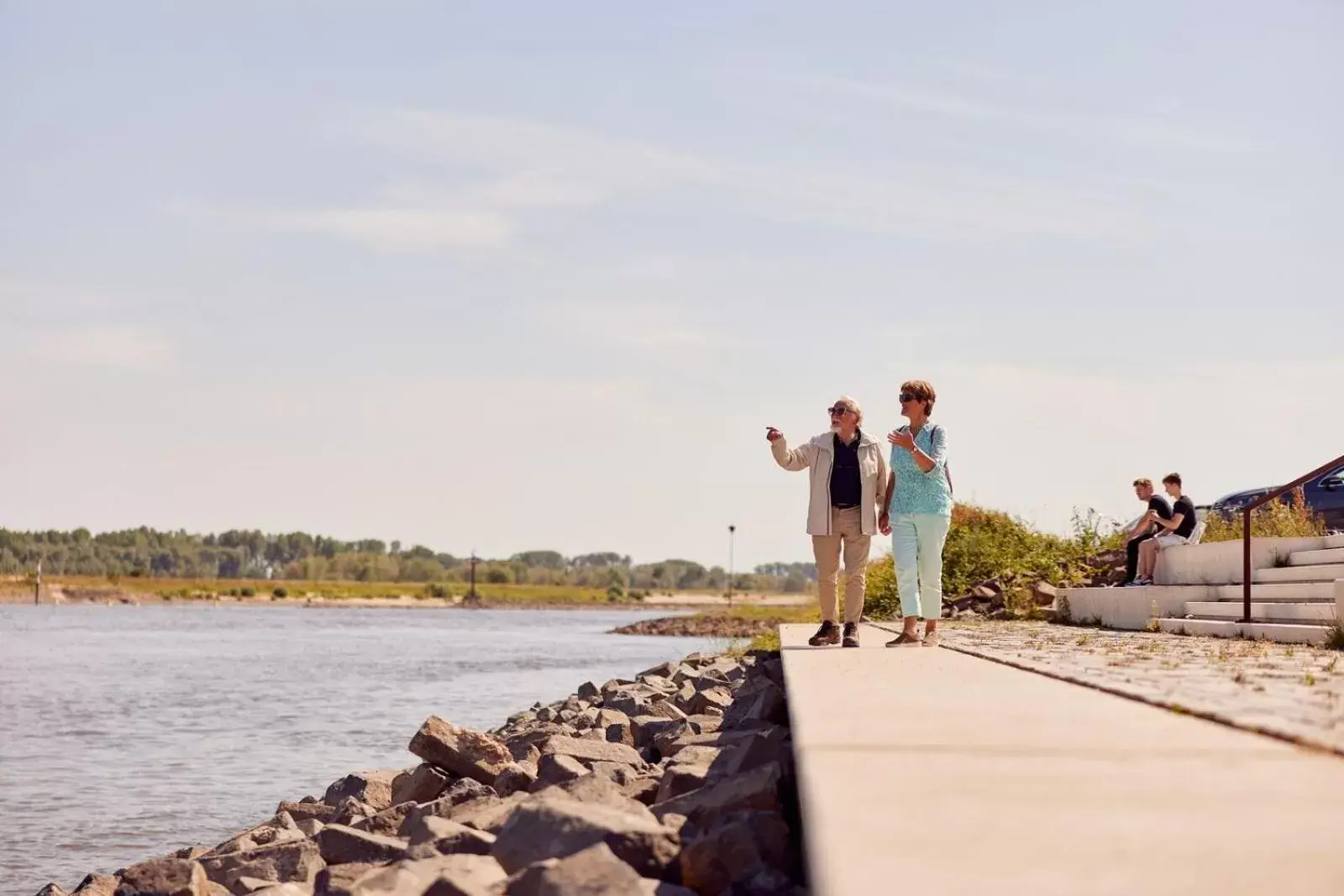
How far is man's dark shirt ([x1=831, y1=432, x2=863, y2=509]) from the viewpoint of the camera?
36.5 feet

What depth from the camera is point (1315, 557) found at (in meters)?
14.7

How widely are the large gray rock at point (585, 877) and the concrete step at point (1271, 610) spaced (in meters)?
9.91

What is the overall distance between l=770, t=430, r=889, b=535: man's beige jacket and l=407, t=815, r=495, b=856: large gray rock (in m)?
5.45

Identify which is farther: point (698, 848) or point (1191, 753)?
point (1191, 753)

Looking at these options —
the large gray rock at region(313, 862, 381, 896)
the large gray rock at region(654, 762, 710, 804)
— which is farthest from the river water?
the large gray rock at region(654, 762, 710, 804)

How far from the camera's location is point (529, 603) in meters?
154

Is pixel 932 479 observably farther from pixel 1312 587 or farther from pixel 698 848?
pixel 698 848

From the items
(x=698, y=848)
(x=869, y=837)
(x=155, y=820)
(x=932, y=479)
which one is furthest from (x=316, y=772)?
(x=869, y=837)

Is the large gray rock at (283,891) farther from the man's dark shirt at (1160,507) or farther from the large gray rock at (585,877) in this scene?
the man's dark shirt at (1160,507)

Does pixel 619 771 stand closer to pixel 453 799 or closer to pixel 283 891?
pixel 453 799

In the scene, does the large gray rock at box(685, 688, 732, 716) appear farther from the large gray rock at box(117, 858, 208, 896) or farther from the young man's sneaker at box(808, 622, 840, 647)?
the large gray rock at box(117, 858, 208, 896)

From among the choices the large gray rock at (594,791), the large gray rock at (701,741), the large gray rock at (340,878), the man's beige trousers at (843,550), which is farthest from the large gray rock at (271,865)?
the man's beige trousers at (843,550)

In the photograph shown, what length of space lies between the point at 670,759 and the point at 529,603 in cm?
14748

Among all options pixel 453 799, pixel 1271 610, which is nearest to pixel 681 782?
pixel 453 799
